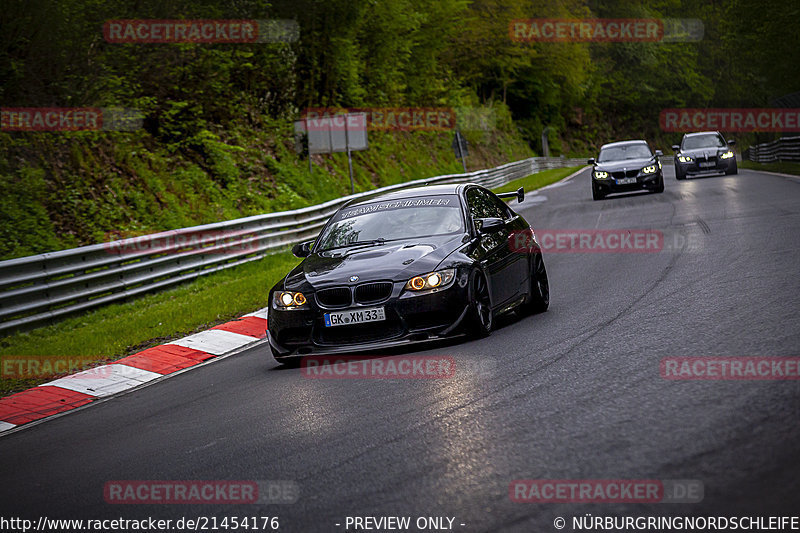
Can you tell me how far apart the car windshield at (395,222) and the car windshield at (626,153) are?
18.5 metres

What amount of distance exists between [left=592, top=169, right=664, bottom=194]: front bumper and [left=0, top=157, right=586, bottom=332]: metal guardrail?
9666 mm

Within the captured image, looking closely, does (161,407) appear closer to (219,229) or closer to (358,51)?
(219,229)

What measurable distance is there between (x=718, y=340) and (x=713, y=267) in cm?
466

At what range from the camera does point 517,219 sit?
1062cm

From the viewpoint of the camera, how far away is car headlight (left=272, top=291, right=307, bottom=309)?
331 inches

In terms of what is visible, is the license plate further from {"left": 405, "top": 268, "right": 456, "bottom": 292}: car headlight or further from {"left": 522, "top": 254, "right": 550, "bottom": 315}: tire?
{"left": 522, "top": 254, "right": 550, "bottom": 315}: tire

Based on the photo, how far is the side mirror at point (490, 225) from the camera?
9.35 metres

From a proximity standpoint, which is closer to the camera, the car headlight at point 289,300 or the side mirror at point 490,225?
the car headlight at point 289,300

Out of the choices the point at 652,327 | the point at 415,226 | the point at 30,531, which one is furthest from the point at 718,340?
the point at 30,531

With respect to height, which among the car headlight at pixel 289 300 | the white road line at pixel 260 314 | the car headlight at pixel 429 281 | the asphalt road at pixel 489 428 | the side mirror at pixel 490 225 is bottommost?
the white road line at pixel 260 314

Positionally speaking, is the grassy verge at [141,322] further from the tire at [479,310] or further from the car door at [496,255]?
the tire at [479,310]

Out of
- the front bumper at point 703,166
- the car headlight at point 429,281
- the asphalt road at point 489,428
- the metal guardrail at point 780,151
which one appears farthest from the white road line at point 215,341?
the metal guardrail at point 780,151

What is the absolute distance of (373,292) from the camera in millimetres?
8203

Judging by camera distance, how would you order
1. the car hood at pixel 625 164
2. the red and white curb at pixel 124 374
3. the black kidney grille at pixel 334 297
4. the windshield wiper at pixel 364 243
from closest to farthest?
the black kidney grille at pixel 334 297 < the red and white curb at pixel 124 374 < the windshield wiper at pixel 364 243 < the car hood at pixel 625 164
